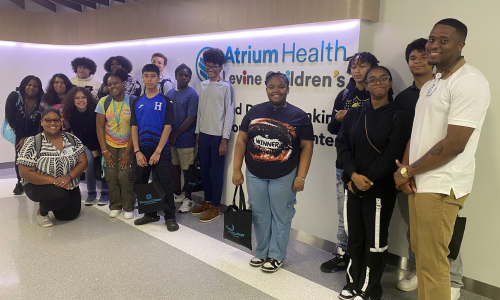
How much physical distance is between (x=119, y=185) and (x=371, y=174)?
2997 millimetres

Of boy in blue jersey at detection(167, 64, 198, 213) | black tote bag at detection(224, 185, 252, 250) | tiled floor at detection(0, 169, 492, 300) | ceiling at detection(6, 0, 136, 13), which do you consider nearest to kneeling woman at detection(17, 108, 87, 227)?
tiled floor at detection(0, 169, 492, 300)

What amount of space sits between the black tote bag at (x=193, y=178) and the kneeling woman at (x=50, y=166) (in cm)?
115

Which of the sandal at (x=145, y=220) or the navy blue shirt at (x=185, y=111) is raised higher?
the navy blue shirt at (x=185, y=111)

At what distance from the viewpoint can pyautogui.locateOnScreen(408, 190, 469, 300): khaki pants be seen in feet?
6.40

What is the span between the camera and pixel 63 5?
21.6 feet

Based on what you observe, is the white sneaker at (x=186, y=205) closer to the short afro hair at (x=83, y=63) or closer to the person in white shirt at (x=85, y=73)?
the person in white shirt at (x=85, y=73)

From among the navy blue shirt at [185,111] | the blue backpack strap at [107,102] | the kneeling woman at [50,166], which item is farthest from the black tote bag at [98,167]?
the navy blue shirt at [185,111]

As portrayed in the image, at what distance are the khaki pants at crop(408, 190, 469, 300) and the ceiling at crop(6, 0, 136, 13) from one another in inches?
206

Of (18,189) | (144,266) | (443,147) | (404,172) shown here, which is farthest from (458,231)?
(18,189)

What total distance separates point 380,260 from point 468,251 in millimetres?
871

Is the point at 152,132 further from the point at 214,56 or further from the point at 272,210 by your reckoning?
the point at 272,210

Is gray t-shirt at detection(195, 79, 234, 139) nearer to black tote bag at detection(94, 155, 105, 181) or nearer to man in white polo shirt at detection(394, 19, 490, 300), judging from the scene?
black tote bag at detection(94, 155, 105, 181)

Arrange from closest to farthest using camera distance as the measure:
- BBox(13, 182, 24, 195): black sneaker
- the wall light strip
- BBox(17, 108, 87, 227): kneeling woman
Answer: the wall light strip < BBox(17, 108, 87, 227): kneeling woman < BBox(13, 182, 24, 195): black sneaker

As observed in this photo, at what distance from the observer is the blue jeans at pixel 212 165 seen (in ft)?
13.5
